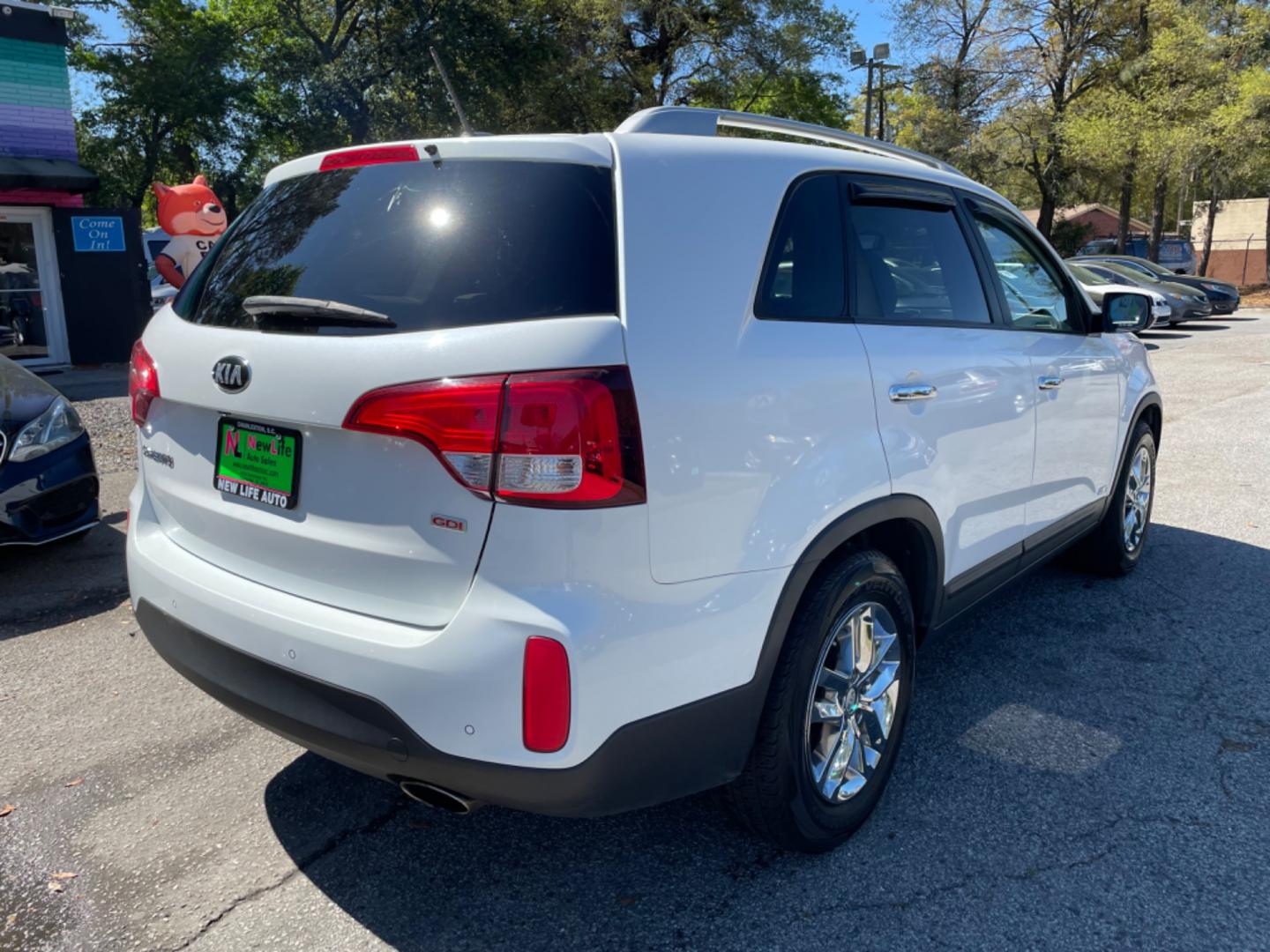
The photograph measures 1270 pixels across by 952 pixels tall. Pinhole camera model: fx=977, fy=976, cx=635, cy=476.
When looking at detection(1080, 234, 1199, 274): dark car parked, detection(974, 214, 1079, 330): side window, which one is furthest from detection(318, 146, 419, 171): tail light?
detection(1080, 234, 1199, 274): dark car parked

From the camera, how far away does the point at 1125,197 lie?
1245 inches

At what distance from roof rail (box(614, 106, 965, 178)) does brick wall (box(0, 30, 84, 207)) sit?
46.7 ft

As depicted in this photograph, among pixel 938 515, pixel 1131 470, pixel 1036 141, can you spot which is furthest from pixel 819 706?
pixel 1036 141

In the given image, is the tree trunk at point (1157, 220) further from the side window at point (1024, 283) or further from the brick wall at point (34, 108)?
the side window at point (1024, 283)

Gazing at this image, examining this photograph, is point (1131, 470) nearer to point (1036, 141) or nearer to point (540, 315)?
point (540, 315)

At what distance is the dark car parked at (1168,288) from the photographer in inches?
754

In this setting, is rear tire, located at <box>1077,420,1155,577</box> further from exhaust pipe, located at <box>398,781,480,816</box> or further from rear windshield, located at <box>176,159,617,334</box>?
exhaust pipe, located at <box>398,781,480,816</box>

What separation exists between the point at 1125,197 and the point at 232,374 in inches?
1373

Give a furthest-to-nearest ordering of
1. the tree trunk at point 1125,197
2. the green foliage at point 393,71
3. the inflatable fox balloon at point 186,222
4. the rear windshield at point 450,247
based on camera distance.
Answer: the tree trunk at point 1125,197 < the green foliage at point 393,71 < the inflatable fox balloon at point 186,222 < the rear windshield at point 450,247

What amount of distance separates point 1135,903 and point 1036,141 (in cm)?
3075

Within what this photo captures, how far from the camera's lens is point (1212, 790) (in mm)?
3043

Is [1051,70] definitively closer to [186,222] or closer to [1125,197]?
[1125,197]

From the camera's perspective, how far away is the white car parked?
6.58 feet

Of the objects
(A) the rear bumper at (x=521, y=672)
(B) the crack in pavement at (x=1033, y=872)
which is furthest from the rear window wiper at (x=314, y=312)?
(B) the crack in pavement at (x=1033, y=872)
